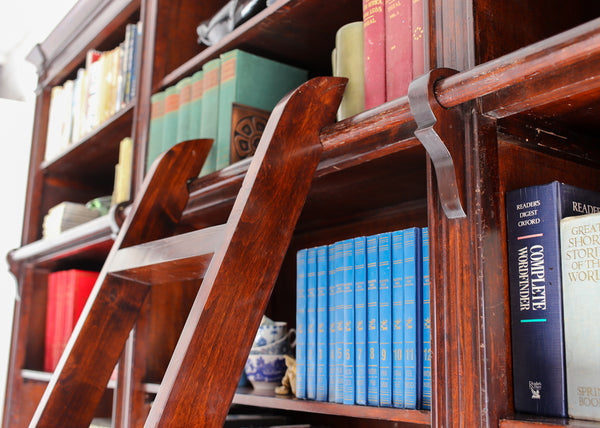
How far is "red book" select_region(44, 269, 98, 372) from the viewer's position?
1904mm

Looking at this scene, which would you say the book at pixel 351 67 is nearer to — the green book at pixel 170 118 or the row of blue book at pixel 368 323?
the row of blue book at pixel 368 323

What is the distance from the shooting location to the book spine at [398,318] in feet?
2.91

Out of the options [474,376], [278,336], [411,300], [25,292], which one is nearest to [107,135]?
[25,292]

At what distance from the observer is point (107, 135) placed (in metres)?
1.83

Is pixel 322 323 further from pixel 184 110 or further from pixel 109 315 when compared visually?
pixel 184 110

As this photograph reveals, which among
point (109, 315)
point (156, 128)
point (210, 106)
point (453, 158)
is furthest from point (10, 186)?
point (453, 158)

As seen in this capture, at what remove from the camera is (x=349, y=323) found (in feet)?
3.24

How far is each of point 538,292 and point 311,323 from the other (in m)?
0.48

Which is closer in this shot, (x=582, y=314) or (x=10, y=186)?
(x=582, y=314)

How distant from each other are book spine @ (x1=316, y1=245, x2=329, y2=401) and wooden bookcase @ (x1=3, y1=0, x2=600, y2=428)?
54 mm

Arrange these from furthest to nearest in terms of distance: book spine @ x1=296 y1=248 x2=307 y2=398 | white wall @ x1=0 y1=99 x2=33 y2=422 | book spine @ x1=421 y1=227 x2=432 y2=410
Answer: white wall @ x1=0 y1=99 x2=33 y2=422
book spine @ x1=296 y1=248 x2=307 y2=398
book spine @ x1=421 y1=227 x2=432 y2=410

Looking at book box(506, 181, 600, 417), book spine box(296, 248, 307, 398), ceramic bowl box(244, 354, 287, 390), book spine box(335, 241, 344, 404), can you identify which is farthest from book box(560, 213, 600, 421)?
ceramic bowl box(244, 354, 287, 390)

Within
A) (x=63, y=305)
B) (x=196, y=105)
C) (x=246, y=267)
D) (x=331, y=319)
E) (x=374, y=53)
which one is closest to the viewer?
(x=246, y=267)

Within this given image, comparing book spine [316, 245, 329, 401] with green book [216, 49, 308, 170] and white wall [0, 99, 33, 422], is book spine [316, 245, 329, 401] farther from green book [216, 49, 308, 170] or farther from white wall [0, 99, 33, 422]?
white wall [0, 99, 33, 422]
